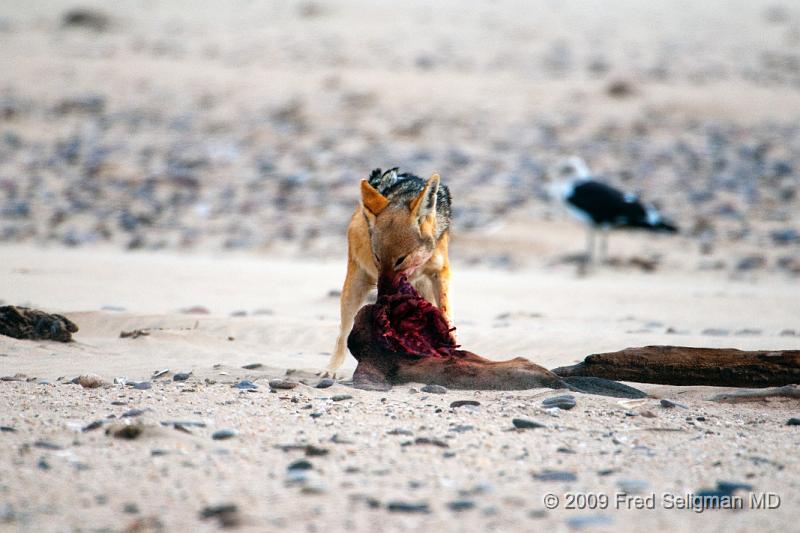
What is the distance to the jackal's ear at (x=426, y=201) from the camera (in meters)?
6.22

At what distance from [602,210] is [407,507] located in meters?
10.3

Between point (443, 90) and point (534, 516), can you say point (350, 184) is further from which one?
point (534, 516)

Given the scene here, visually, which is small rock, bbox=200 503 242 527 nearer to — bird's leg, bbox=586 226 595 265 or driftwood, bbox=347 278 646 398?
driftwood, bbox=347 278 646 398

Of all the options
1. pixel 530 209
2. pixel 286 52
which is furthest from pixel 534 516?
pixel 286 52

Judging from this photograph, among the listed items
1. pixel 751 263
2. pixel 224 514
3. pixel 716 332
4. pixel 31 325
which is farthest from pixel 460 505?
pixel 751 263

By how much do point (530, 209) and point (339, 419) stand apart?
425 inches

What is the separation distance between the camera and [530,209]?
605 inches

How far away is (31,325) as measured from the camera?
715cm

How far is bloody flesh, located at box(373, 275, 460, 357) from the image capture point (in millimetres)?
5852

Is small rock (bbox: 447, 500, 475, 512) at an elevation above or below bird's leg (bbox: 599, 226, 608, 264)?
below

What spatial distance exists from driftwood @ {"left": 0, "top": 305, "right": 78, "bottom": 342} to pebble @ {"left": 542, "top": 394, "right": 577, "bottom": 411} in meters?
3.67

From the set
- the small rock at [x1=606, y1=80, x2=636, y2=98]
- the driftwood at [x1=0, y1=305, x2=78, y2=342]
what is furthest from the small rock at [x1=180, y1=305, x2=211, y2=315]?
the small rock at [x1=606, y1=80, x2=636, y2=98]

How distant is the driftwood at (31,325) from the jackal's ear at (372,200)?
98.3 inches

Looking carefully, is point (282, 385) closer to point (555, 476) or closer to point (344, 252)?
point (555, 476)
